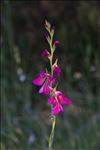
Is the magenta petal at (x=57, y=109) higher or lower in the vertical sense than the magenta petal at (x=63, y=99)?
lower

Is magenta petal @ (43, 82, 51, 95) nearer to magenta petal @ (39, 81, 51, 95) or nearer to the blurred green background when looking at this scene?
magenta petal @ (39, 81, 51, 95)

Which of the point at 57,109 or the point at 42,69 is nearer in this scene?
the point at 57,109

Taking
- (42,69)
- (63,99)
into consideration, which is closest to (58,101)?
(63,99)

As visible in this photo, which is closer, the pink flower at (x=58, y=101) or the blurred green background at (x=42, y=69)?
the pink flower at (x=58, y=101)

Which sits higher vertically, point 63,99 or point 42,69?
point 63,99

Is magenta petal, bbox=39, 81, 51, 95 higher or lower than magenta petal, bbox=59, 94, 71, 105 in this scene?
higher

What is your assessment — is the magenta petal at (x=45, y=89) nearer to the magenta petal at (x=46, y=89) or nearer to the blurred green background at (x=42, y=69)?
the magenta petal at (x=46, y=89)

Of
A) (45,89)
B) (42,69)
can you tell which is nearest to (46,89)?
(45,89)

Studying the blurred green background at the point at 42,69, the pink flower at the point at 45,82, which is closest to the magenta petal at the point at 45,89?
the pink flower at the point at 45,82

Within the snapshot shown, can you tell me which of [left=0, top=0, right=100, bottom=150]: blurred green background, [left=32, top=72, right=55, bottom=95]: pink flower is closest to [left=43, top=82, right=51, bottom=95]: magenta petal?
[left=32, top=72, right=55, bottom=95]: pink flower

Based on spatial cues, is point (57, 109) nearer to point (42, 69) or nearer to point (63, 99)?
point (63, 99)
